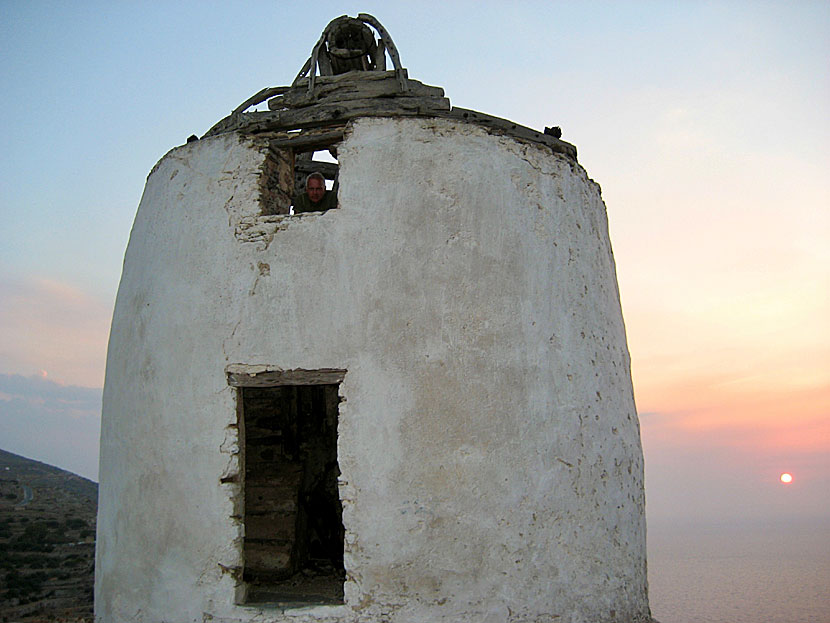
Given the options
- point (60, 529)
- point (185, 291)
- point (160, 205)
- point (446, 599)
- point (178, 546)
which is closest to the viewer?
point (446, 599)

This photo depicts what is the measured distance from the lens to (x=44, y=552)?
1559cm

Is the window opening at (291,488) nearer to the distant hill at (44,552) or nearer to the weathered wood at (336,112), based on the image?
the weathered wood at (336,112)

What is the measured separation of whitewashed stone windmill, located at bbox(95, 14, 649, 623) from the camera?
202 inches

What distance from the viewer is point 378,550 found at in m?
5.05

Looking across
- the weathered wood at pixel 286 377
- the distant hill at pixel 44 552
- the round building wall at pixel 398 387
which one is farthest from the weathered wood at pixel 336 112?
the distant hill at pixel 44 552

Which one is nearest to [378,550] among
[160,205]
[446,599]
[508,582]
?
[446,599]

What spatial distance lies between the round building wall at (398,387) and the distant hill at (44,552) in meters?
6.42

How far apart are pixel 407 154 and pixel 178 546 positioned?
10.8 ft

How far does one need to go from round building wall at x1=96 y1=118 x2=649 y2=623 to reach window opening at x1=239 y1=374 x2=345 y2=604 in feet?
6.50

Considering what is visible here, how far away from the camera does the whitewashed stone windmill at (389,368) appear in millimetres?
5129

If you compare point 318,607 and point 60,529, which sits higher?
point 318,607

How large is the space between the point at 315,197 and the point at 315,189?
73mm

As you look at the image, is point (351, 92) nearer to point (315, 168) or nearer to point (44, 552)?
point (315, 168)

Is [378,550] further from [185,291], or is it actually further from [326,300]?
[185,291]
